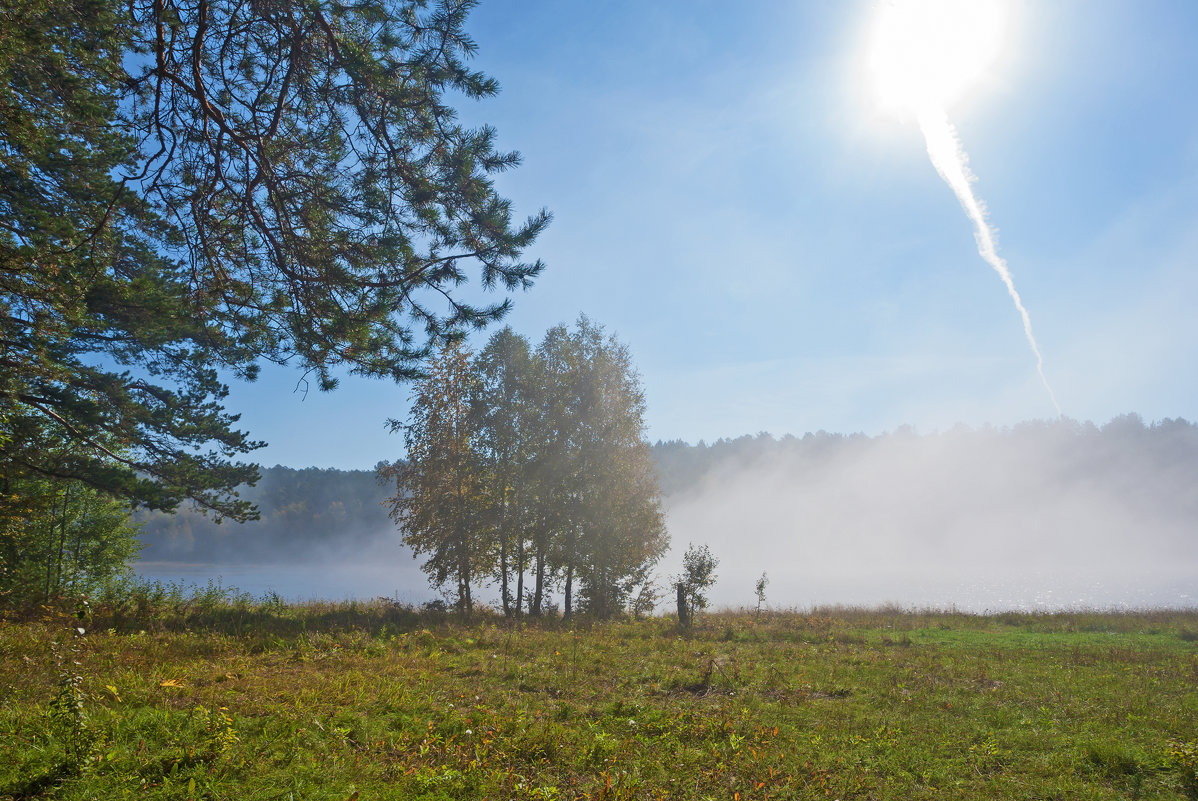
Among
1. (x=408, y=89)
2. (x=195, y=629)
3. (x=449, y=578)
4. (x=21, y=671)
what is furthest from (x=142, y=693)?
(x=449, y=578)

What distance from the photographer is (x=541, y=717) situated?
27.6 ft

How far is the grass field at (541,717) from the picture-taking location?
555cm

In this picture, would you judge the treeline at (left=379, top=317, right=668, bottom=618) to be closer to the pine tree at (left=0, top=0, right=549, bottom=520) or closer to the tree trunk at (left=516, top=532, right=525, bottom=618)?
the tree trunk at (left=516, top=532, right=525, bottom=618)

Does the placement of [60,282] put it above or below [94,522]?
above

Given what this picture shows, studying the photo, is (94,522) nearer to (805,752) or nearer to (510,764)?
(510,764)

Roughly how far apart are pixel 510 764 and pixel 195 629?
34.0 feet

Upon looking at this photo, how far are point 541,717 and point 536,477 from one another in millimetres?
15773

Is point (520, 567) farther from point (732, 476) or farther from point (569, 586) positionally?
point (732, 476)

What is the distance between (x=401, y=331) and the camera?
8.33m

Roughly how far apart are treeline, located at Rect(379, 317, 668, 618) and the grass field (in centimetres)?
728

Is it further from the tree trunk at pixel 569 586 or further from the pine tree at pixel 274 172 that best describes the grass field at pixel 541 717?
the tree trunk at pixel 569 586

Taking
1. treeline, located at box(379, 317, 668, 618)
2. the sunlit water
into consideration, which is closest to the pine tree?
treeline, located at box(379, 317, 668, 618)

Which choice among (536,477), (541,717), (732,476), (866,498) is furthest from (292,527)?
(866,498)

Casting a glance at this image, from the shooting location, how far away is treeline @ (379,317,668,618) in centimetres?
2208
